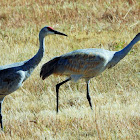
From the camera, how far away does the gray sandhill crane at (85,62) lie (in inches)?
237

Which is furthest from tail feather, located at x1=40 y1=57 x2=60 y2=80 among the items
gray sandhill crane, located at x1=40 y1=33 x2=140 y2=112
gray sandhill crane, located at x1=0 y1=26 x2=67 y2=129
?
gray sandhill crane, located at x1=0 y1=26 x2=67 y2=129

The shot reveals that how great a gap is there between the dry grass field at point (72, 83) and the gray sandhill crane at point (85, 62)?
502 millimetres

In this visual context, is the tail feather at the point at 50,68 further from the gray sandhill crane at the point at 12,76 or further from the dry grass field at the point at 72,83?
the gray sandhill crane at the point at 12,76

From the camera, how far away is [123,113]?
518 centimetres

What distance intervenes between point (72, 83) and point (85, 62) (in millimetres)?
1153

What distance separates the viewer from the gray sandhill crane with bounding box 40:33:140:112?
6023 millimetres

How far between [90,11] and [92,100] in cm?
631

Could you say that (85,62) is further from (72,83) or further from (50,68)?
(72,83)

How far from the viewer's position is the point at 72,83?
7191mm

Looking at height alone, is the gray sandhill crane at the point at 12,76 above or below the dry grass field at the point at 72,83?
above

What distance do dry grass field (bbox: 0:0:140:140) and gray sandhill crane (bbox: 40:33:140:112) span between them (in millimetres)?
502

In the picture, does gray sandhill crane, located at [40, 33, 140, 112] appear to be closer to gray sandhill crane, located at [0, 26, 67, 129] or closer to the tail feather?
the tail feather

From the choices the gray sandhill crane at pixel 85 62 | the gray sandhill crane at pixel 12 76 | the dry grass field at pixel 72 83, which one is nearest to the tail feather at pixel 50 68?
the gray sandhill crane at pixel 85 62

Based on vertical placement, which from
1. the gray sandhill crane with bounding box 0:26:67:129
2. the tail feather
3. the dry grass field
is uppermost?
the gray sandhill crane with bounding box 0:26:67:129
